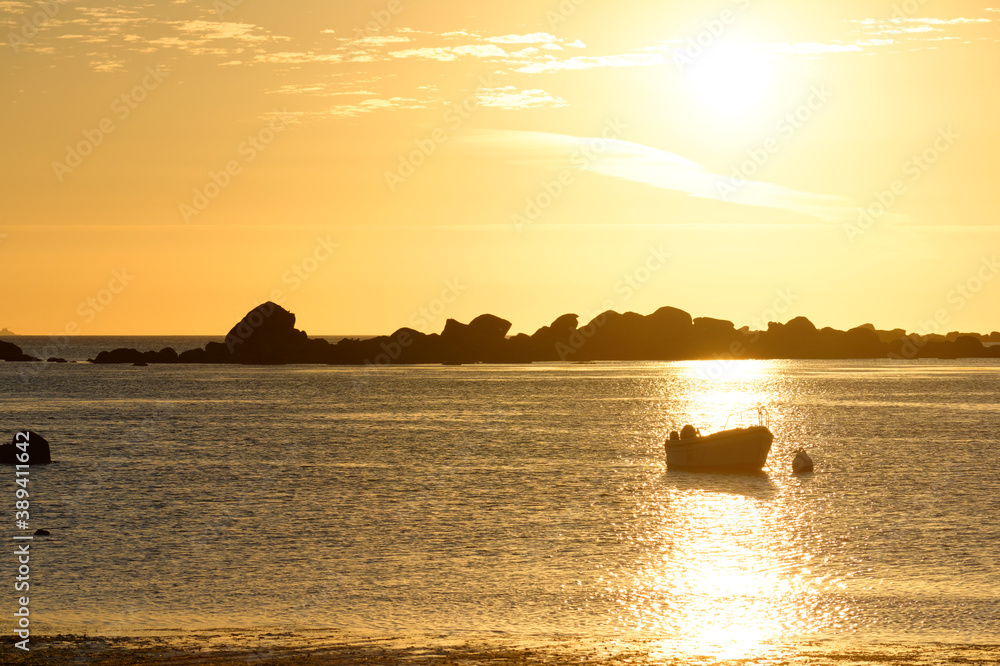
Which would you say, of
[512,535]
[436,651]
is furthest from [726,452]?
[436,651]

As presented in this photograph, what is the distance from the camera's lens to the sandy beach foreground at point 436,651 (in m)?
21.3

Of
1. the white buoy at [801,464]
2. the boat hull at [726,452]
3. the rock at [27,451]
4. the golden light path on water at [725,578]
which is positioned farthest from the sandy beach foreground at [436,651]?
the rock at [27,451]

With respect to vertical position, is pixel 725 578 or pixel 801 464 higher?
pixel 801 464

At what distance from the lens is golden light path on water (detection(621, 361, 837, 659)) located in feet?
80.0

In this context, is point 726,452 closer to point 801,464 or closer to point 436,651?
point 801,464

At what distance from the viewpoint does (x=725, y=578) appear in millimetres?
30438

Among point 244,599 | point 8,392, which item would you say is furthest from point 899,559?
point 8,392

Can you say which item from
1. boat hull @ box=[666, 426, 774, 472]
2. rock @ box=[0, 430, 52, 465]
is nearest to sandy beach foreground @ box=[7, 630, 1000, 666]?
boat hull @ box=[666, 426, 774, 472]

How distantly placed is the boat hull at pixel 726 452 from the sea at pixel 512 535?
150 cm

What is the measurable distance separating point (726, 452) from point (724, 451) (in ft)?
0.49

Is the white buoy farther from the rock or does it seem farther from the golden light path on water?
the rock

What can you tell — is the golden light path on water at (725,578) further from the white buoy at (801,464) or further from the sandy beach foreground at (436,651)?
the white buoy at (801,464)

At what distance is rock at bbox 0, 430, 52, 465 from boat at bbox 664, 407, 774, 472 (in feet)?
126

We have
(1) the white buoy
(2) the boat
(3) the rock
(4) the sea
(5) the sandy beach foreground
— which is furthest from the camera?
(2) the boat
